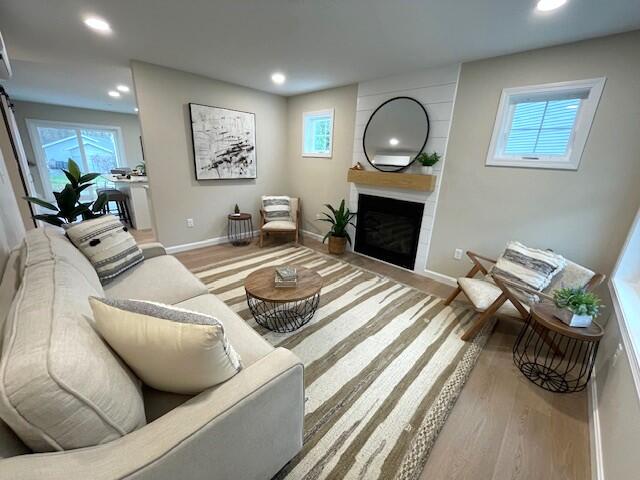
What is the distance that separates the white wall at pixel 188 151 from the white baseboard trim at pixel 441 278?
2.87 m

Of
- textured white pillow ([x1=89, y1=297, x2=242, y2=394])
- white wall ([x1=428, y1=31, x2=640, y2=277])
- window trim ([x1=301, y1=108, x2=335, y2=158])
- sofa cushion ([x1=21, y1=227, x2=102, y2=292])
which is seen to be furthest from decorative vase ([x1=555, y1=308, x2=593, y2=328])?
window trim ([x1=301, y1=108, x2=335, y2=158])

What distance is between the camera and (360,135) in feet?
11.4

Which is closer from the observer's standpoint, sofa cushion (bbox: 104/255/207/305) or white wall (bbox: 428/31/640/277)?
sofa cushion (bbox: 104/255/207/305)

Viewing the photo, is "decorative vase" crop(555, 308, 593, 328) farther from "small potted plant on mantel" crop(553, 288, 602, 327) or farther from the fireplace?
the fireplace

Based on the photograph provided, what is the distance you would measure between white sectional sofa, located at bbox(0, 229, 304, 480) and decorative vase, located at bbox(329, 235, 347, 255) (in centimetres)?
259

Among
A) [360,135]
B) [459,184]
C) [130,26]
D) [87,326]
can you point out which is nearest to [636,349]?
[459,184]

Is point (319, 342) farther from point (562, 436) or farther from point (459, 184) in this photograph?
point (459, 184)

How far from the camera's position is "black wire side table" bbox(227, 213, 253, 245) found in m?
3.96

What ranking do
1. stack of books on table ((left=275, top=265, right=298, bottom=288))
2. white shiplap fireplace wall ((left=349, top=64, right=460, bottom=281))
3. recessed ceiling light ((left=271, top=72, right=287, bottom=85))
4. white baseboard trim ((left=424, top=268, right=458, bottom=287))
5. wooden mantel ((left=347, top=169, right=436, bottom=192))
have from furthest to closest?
recessed ceiling light ((left=271, top=72, right=287, bottom=85))
white baseboard trim ((left=424, top=268, right=458, bottom=287))
wooden mantel ((left=347, top=169, right=436, bottom=192))
white shiplap fireplace wall ((left=349, top=64, right=460, bottom=281))
stack of books on table ((left=275, top=265, right=298, bottom=288))

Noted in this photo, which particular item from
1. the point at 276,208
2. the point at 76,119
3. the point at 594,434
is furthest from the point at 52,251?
the point at 76,119

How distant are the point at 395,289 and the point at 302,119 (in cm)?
306

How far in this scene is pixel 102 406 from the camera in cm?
68

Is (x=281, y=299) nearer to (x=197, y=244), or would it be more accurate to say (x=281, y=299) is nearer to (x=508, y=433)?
(x=508, y=433)

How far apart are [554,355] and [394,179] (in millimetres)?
2167
